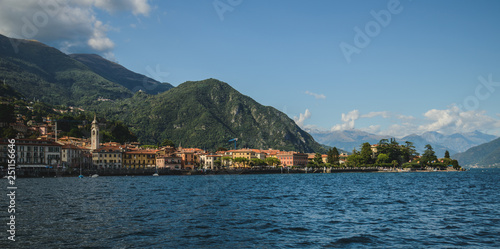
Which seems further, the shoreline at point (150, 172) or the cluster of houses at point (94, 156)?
the cluster of houses at point (94, 156)

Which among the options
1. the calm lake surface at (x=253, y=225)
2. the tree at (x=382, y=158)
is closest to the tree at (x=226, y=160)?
the tree at (x=382, y=158)

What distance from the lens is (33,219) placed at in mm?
27531

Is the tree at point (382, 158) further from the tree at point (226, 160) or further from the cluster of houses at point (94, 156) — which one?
the tree at point (226, 160)

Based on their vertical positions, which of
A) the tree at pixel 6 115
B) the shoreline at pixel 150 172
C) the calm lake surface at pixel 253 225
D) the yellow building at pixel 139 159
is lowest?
the shoreline at pixel 150 172

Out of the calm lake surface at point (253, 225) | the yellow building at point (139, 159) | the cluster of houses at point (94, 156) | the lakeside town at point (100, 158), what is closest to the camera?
the calm lake surface at point (253, 225)

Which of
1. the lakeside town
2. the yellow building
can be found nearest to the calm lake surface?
the lakeside town

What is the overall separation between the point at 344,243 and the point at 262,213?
1240 centimetres

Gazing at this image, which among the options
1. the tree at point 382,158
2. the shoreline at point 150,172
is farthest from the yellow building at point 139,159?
the tree at point 382,158

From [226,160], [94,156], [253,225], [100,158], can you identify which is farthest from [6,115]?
[253,225]

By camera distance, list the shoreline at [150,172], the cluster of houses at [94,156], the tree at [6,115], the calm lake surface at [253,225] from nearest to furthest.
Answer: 1. the calm lake surface at [253,225]
2. the shoreline at [150,172]
3. the cluster of houses at [94,156]
4. the tree at [6,115]

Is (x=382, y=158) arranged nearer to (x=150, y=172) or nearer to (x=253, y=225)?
(x=150, y=172)

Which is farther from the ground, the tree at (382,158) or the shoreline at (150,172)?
the tree at (382,158)

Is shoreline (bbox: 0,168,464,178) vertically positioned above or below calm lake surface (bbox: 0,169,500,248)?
below

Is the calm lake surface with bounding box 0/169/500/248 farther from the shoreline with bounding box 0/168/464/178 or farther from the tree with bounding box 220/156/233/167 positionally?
the tree with bounding box 220/156/233/167
